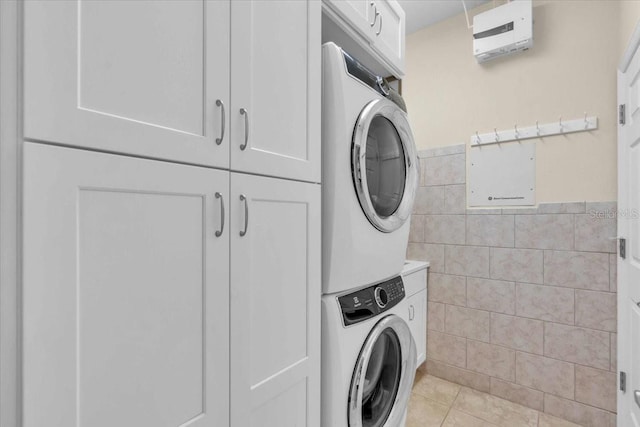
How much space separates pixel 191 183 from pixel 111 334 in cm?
33

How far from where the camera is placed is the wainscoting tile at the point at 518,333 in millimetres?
2150

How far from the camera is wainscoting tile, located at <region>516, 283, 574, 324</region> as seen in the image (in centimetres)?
205

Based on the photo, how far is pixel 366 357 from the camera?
124 centimetres

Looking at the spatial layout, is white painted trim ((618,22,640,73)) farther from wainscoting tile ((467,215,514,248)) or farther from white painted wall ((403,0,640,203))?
wainscoting tile ((467,215,514,248))

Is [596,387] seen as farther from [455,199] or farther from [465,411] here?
[455,199]

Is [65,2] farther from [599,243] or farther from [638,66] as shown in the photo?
[599,243]

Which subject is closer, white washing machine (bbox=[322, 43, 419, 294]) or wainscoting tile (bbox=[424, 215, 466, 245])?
white washing machine (bbox=[322, 43, 419, 294])

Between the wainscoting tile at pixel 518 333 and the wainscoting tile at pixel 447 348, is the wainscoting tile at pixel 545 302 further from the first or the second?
the wainscoting tile at pixel 447 348

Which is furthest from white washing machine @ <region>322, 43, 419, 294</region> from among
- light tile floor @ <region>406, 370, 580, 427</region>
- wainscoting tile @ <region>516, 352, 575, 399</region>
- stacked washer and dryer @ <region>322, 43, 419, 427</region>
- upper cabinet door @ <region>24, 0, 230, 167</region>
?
wainscoting tile @ <region>516, 352, 575, 399</region>

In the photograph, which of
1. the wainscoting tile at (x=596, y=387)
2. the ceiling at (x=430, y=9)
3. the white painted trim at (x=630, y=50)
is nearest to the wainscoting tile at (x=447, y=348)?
the wainscoting tile at (x=596, y=387)

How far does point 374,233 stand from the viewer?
1.29m

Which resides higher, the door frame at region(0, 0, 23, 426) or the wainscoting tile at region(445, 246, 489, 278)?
the door frame at region(0, 0, 23, 426)

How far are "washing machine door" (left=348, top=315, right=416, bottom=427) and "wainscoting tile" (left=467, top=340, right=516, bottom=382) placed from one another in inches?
41.5

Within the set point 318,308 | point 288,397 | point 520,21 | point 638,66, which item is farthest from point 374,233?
point 520,21
